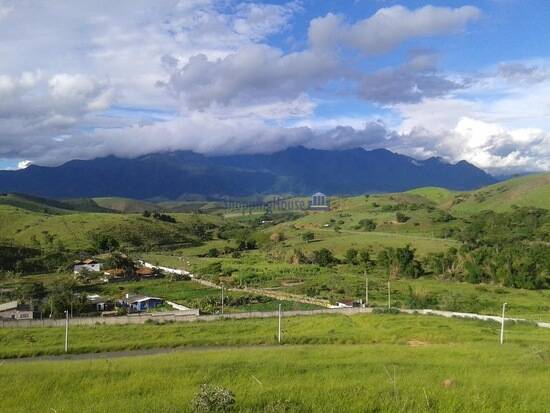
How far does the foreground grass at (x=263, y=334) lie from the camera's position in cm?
3394

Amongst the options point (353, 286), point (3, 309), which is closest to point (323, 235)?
point (353, 286)

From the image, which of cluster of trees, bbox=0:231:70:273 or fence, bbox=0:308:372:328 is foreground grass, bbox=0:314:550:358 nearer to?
fence, bbox=0:308:372:328

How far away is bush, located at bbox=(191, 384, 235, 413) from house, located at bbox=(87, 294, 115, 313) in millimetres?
55875

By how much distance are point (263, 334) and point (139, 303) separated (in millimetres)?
30439

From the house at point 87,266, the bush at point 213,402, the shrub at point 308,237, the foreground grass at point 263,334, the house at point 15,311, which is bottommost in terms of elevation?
the house at point 15,311

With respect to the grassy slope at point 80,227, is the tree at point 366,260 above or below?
below

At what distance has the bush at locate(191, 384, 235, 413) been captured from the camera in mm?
9406

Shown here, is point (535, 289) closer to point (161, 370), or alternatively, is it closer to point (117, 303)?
point (117, 303)

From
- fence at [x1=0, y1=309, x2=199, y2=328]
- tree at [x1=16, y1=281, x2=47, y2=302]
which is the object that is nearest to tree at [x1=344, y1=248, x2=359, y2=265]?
tree at [x1=16, y1=281, x2=47, y2=302]

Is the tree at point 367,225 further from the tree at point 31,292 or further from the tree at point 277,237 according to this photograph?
the tree at point 31,292

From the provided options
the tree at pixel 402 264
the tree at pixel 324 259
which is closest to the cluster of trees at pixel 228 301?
the tree at pixel 402 264

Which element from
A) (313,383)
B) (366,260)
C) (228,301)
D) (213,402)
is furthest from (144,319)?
(366,260)

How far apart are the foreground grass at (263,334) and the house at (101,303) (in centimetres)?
1961

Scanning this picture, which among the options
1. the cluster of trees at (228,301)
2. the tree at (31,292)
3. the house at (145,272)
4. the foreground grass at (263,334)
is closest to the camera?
the foreground grass at (263,334)
